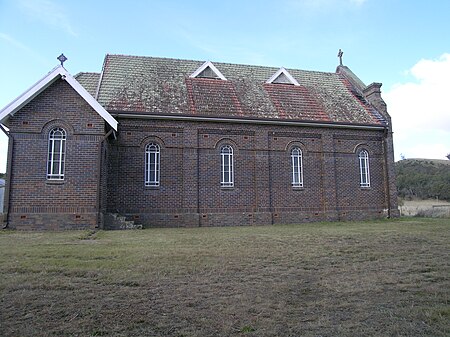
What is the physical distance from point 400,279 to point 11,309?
19.0ft

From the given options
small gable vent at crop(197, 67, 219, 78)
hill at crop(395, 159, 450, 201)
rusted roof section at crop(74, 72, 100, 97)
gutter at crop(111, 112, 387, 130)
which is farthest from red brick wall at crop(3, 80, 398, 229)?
hill at crop(395, 159, 450, 201)

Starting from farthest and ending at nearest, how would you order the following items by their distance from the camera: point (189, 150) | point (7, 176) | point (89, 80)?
point (89, 80)
point (189, 150)
point (7, 176)

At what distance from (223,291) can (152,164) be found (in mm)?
13219

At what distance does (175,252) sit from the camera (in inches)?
347

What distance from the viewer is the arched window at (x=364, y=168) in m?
21.2

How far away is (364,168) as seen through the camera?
21453 millimetres

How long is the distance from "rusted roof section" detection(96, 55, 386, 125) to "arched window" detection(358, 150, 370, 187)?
5.70 feet

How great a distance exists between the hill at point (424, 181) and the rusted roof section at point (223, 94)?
34660 mm

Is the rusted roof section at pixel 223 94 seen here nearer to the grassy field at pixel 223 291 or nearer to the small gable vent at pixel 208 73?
the small gable vent at pixel 208 73

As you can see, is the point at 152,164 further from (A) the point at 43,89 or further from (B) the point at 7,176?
(B) the point at 7,176

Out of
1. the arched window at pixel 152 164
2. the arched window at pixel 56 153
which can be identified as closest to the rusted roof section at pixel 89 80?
the arched window at pixel 152 164

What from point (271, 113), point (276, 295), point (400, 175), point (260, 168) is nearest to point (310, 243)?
point (276, 295)

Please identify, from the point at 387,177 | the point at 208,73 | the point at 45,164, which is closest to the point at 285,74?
the point at 208,73

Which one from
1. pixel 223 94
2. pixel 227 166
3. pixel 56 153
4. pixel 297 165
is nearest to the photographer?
pixel 56 153
